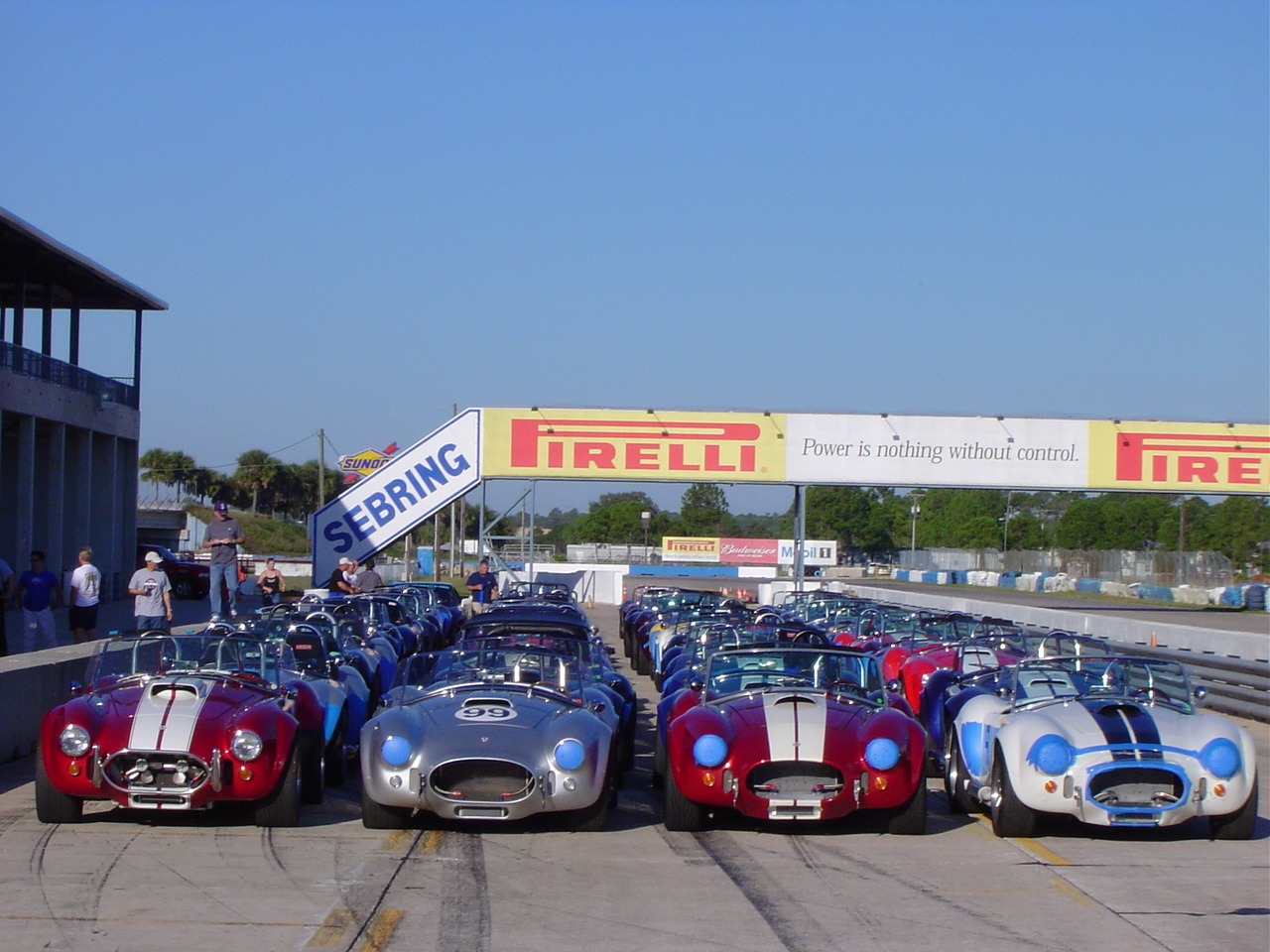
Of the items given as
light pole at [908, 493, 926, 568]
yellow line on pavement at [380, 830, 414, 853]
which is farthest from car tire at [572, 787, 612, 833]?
light pole at [908, 493, 926, 568]

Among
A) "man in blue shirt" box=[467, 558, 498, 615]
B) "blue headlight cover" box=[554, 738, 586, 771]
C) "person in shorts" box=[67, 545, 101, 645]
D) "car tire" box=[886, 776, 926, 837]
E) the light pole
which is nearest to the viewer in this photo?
"blue headlight cover" box=[554, 738, 586, 771]

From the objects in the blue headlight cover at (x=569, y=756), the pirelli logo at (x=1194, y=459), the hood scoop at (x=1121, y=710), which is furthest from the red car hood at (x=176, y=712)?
the pirelli logo at (x=1194, y=459)

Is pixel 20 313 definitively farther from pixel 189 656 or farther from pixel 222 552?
pixel 189 656

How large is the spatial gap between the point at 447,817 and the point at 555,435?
22210mm

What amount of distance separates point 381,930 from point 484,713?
2.73 meters

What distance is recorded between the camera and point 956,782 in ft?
33.2

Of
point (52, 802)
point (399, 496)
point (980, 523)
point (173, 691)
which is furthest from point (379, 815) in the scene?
point (980, 523)

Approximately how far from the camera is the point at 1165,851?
8.61 metres

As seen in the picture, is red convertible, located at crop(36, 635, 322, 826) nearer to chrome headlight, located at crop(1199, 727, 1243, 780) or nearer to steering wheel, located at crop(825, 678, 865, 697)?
chrome headlight, located at crop(1199, 727, 1243, 780)

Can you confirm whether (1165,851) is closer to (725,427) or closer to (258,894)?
(258,894)

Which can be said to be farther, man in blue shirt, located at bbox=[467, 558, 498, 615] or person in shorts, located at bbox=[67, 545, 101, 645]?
man in blue shirt, located at bbox=[467, 558, 498, 615]

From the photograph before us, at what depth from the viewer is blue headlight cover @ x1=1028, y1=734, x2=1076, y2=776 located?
340 inches

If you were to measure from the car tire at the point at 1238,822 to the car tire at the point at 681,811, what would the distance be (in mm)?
3308

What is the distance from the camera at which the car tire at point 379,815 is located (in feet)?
28.8
